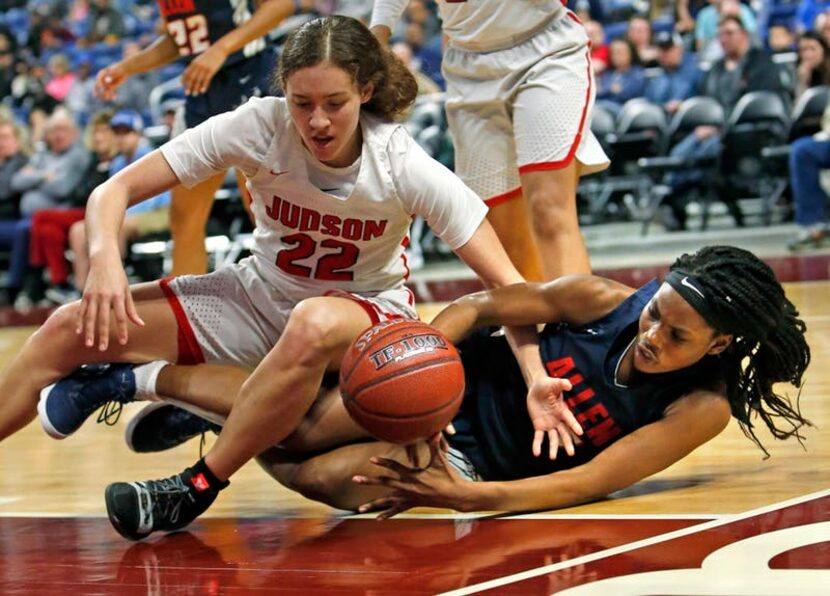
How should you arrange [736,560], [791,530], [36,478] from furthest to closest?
[36,478], [791,530], [736,560]

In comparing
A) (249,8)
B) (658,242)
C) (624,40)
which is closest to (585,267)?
(249,8)

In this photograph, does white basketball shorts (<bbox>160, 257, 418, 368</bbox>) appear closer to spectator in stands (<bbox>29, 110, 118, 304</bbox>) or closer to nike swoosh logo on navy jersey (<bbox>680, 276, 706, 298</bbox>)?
nike swoosh logo on navy jersey (<bbox>680, 276, 706, 298</bbox>)

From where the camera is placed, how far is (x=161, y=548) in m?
3.13

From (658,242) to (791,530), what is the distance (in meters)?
7.78

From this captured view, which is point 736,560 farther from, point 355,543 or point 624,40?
point 624,40

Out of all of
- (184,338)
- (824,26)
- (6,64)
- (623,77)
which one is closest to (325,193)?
(184,338)

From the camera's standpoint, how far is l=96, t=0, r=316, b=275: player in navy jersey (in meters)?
5.55

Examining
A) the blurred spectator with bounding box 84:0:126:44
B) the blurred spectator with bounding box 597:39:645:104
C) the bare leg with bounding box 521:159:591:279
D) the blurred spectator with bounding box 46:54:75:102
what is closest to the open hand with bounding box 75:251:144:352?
the bare leg with bounding box 521:159:591:279

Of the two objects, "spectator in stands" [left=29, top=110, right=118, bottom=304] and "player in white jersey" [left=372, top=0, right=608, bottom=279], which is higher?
"player in white jersey" [left=372, top=0, right=608, bottom=279]

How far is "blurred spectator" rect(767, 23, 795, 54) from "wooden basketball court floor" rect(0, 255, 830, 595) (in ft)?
24.5

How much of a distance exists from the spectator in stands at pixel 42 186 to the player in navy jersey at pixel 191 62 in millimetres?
5080

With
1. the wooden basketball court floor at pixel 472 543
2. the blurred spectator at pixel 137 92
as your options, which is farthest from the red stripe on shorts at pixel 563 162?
the blurred spectator at pixel 137 92

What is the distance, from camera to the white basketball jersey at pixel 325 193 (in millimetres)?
3393

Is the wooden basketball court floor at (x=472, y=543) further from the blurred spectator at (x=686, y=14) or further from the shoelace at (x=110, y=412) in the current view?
the blurred spectator at (x=686, y=14)
